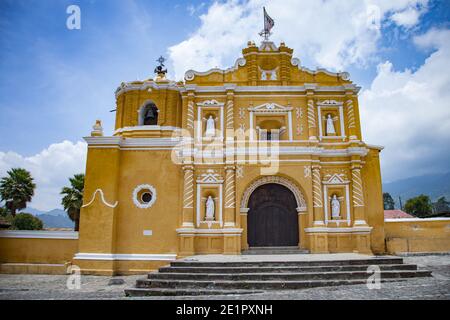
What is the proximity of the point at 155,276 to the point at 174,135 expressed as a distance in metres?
7.43

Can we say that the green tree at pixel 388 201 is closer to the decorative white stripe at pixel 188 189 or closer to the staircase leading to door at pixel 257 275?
the decorative white stripe at pixel 188 189

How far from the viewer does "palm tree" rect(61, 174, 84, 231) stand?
884 inches

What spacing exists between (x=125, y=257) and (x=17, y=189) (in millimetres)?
15044

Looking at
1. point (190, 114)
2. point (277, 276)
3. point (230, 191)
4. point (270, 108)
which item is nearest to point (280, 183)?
point (230, 191)

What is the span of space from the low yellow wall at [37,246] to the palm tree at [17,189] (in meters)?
11.4

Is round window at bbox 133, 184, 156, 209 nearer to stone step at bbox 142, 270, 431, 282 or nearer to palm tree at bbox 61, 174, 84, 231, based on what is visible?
stone step at bbox 142, 270, 431, 282

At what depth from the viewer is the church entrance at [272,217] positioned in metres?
14.5

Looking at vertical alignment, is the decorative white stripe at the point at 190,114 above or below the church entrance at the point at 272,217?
above

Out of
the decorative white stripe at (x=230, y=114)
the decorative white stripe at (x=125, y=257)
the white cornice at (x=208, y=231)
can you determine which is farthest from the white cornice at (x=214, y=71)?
the decorative white stripe at (x=125, y=257)

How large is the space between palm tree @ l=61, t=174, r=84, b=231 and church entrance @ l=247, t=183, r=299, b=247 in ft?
41.7

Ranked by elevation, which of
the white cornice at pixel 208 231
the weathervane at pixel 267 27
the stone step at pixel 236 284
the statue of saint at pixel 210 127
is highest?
the weathervane at pixel 267 27
